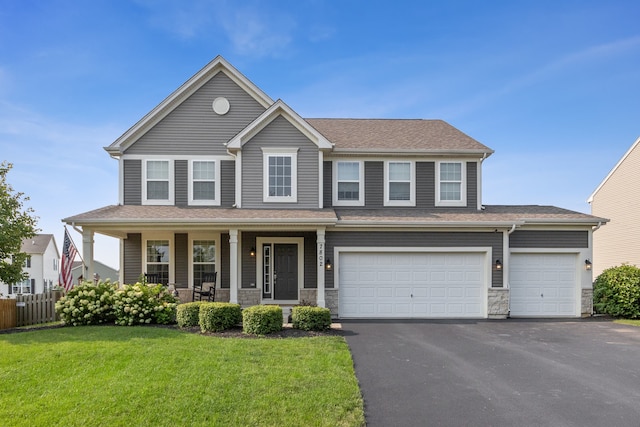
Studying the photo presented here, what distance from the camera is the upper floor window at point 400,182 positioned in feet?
49.3

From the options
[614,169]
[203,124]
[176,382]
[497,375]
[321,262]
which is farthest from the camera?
[614,169]

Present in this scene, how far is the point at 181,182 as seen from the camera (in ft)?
48.6

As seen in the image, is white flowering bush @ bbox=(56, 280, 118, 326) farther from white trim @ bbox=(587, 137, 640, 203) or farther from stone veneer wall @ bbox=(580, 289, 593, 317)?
white trim @ bbox=(587, 137, 640, 203)

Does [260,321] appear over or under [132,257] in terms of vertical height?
under

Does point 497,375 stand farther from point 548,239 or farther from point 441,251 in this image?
point 548,239

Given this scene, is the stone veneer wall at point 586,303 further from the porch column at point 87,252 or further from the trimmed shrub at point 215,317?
the porch column at point 87,252

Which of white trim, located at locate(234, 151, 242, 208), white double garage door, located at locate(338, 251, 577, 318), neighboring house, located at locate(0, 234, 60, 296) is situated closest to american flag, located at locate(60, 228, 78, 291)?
white trim, located at locate(234, 151, 242, 208)

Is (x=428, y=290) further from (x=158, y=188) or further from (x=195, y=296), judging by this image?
(x=158, y=188)

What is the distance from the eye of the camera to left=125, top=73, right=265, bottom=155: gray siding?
1488 cm

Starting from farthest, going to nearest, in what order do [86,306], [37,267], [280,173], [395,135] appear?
[37,267], [395,135], [280,173], [86,306]

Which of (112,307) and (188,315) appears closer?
(188,315)

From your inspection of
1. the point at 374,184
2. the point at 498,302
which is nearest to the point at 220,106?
the point at 374,184

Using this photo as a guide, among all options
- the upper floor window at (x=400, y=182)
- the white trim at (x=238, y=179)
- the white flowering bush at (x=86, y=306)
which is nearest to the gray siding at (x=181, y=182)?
the white trim at (x=238, y=179)

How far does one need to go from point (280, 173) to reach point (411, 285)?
5847 millimetres
